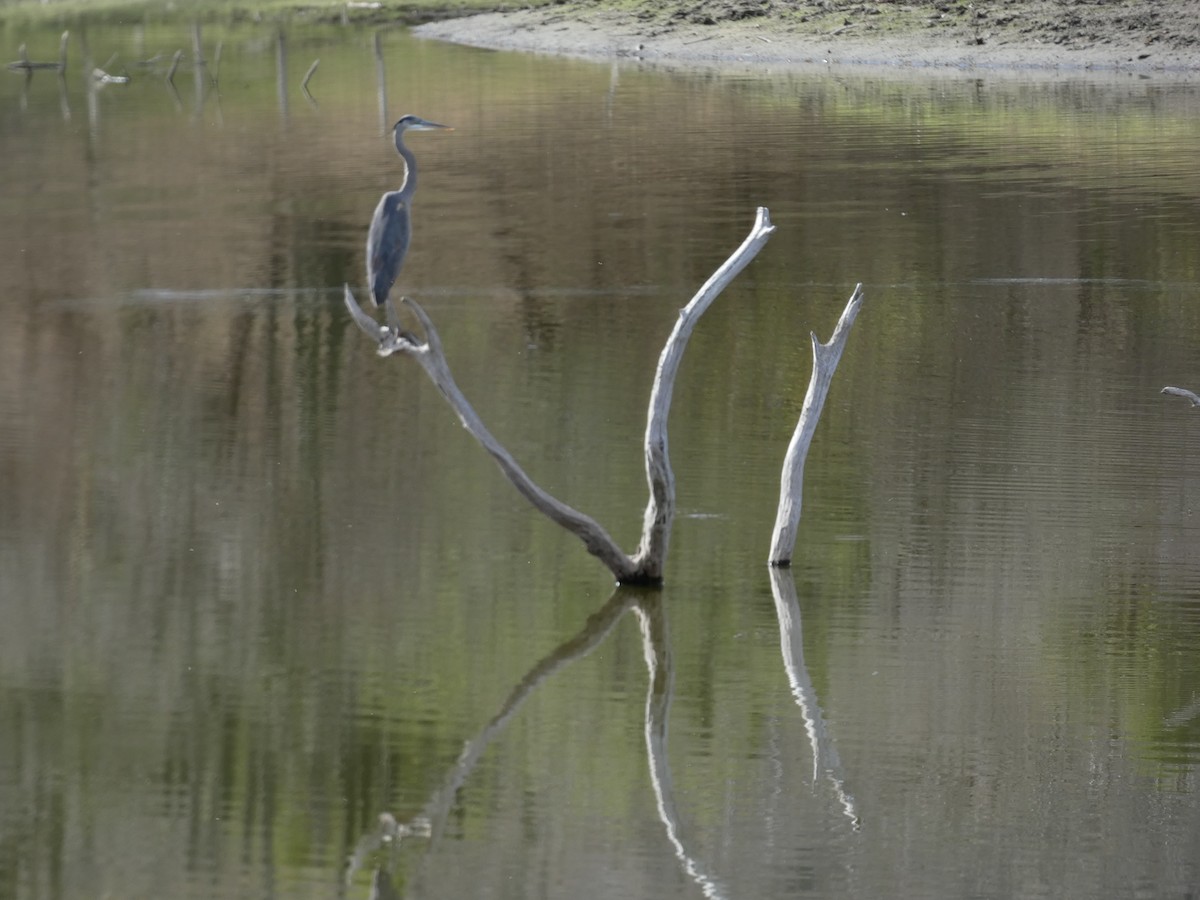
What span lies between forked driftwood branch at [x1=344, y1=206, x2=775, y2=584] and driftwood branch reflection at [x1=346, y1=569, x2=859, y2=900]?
378mm

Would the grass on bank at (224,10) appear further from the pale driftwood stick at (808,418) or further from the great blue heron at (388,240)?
the pale driftwood stick at (808,418)

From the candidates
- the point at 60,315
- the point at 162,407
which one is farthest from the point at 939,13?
the point at 162,407

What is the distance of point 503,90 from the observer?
113 feet

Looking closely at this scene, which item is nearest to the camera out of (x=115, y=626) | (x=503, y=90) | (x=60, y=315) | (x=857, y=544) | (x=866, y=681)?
(x=866, y=681)

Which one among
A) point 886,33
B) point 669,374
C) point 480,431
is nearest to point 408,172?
point 480,431

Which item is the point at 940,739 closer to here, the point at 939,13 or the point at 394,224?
the point at 394,224

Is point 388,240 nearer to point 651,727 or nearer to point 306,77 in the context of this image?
point 651,727

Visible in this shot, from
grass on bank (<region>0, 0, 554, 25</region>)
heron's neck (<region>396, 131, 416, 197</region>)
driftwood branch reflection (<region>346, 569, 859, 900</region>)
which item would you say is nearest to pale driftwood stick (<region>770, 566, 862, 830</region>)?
driftwood branch reflection (<region>346, 569, 859, 900</region>)

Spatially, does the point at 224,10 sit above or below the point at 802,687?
above

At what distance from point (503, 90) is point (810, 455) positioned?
23570mm

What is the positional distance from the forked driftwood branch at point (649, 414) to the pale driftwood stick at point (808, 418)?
58cm

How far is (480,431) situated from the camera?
8.90 m

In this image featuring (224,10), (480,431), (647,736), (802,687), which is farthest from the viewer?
(224,10)

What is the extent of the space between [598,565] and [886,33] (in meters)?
27.2
